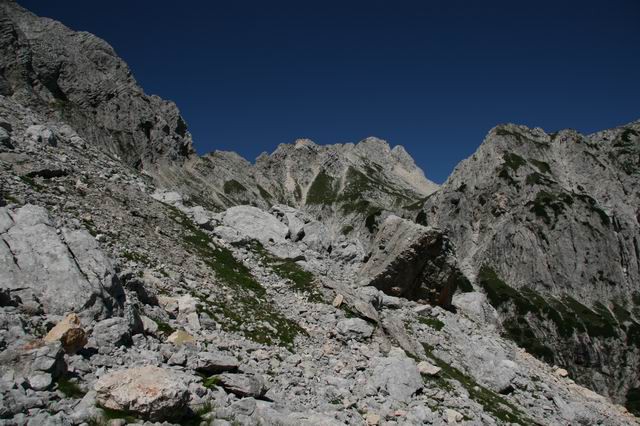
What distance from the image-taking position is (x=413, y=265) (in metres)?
35.4

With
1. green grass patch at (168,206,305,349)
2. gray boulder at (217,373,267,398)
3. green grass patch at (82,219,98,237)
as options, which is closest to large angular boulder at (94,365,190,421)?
gray boulder at (217,373,267,398)

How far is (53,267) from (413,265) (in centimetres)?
2838

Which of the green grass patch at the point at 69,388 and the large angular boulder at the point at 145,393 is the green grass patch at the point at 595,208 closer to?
the large angular boulder at the point at 145,393

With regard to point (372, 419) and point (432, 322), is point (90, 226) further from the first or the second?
point (432, 322)

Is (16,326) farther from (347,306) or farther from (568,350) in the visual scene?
(568,350)

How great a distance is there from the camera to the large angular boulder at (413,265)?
1373 inches

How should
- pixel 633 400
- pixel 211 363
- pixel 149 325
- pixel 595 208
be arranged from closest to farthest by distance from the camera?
pixel 211 363
pixel 149 325
pixel 633 400
pixel 595 208

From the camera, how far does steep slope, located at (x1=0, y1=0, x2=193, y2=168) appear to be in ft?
358

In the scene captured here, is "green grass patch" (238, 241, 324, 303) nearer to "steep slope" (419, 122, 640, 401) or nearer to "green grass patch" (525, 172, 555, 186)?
"steep slope" (419, 122, 640, 401)

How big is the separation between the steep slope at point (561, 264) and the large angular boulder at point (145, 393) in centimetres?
14995

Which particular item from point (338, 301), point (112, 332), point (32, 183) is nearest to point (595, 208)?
point (338, 301)

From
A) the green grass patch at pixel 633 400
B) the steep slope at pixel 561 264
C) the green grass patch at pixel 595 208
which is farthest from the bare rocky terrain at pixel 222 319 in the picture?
the green grass patch at pixel 595 208

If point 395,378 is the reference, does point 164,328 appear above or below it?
below

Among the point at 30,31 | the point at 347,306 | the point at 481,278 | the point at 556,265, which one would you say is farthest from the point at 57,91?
the point at 556,265
